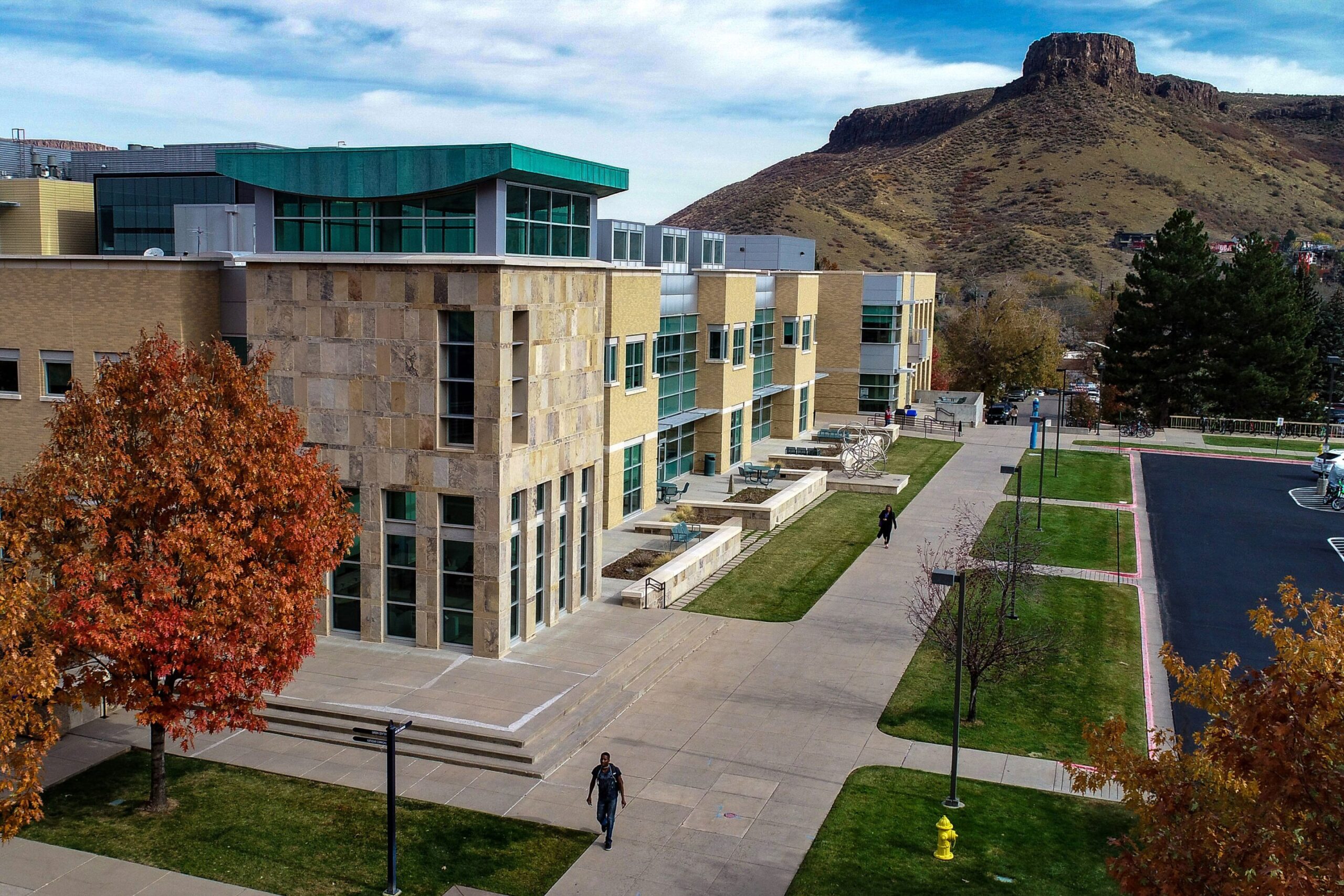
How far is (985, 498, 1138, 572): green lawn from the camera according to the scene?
39.2 m

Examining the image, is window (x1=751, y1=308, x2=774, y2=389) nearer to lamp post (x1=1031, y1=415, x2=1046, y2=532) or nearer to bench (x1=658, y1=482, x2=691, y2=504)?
bench (x1=658, y1=482, x2=691, y2=504)

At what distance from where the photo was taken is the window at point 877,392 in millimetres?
69562

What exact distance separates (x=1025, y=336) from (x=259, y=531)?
66899 millimetres

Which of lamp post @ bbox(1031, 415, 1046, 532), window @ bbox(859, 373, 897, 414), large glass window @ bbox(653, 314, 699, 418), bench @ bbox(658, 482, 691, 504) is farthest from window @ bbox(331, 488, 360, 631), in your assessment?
window @ bbox(859, 373, 897, 414)

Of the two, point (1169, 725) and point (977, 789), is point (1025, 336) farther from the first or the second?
point (977, 789)

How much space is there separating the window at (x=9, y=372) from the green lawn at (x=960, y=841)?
72.7ft

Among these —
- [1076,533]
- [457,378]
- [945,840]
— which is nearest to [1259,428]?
[1076,533]

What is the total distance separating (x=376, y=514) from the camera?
1043 inches

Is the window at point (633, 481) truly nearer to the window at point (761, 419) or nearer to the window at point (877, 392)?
the window at point (761, 419)

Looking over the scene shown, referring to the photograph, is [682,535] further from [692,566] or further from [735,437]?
[735,437]

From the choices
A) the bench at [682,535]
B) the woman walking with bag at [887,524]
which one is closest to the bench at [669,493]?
the bench at [682,535]

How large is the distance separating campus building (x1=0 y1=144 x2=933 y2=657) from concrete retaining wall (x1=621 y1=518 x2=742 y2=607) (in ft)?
3.79

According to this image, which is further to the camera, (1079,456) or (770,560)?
(1079,456)

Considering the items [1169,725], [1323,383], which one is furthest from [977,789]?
[1323,383]
